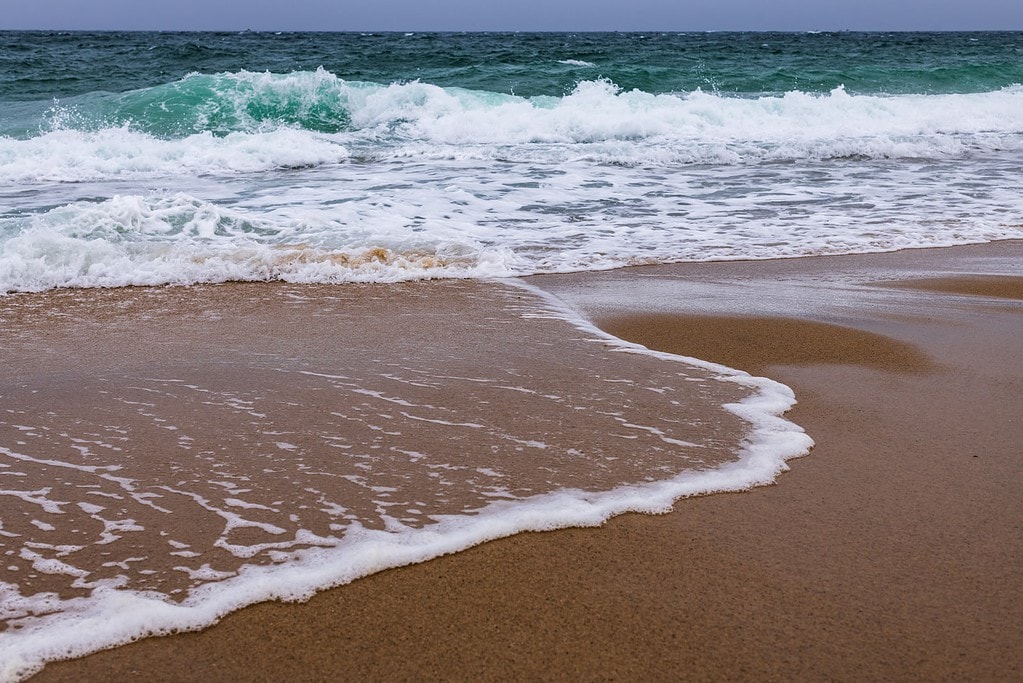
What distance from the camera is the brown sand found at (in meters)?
1.73

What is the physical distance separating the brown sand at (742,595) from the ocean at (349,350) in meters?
0.11

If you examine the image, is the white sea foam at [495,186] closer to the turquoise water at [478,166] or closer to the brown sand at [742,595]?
the turquoise water at [478,166]

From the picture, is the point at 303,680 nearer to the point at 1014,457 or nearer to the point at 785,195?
the point at 1014,457

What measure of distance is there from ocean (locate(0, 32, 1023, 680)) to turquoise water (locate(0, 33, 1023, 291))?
0.05m

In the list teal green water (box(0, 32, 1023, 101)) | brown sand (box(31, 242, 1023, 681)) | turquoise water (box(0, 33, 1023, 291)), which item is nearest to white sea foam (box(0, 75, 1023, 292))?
turquoise water (box(0, 33, 1023, 291))

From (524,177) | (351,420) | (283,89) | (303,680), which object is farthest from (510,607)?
(283,89)

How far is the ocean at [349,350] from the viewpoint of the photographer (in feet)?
7.08

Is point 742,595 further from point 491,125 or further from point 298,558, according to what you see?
point 491,125

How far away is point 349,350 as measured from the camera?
3783 mm

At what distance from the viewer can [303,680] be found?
5.48ft

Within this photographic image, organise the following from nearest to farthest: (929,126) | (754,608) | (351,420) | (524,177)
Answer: (754,608)
(351,420)
(524,177)
(929,126)

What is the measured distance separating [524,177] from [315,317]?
5.70m

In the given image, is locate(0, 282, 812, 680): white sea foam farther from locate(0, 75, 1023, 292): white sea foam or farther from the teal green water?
the teal green water

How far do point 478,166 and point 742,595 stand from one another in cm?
933
